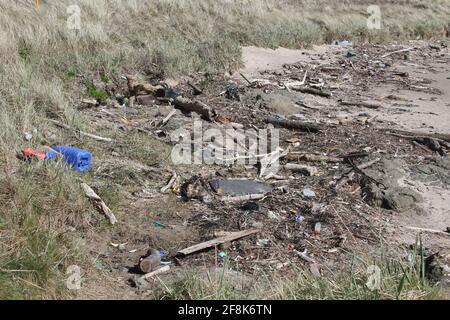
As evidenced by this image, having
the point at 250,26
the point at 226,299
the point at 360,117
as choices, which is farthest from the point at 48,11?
the point at 226,299

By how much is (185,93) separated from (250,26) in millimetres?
6175

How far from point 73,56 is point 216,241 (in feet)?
19.7

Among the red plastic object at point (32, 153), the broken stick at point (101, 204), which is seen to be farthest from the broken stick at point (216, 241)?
the red plastic object at point (32, 153)

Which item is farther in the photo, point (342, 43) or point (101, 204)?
point (342, 43)

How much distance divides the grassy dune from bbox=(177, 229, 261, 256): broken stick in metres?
0.89

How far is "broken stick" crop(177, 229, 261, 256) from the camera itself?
4.82 metres

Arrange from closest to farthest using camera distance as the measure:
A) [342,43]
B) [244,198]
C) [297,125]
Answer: [244,198], [297,125], [342,43]

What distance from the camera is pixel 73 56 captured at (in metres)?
9.91

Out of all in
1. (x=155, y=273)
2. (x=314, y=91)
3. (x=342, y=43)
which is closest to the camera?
(x=155, y=273)

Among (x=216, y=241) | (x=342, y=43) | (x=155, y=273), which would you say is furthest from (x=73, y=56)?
(x=342, y=43)

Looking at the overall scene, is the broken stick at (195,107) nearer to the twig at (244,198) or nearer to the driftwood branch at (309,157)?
the driftwood branch at (309,157)

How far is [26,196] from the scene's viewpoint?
476cm

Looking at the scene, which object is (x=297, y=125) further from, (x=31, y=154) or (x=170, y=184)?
(x=31, y=154)

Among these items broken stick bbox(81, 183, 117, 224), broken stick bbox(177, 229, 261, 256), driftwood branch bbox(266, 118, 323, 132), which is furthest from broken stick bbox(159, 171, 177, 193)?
driftwood branch bbox(266, 118, 323, 132)
